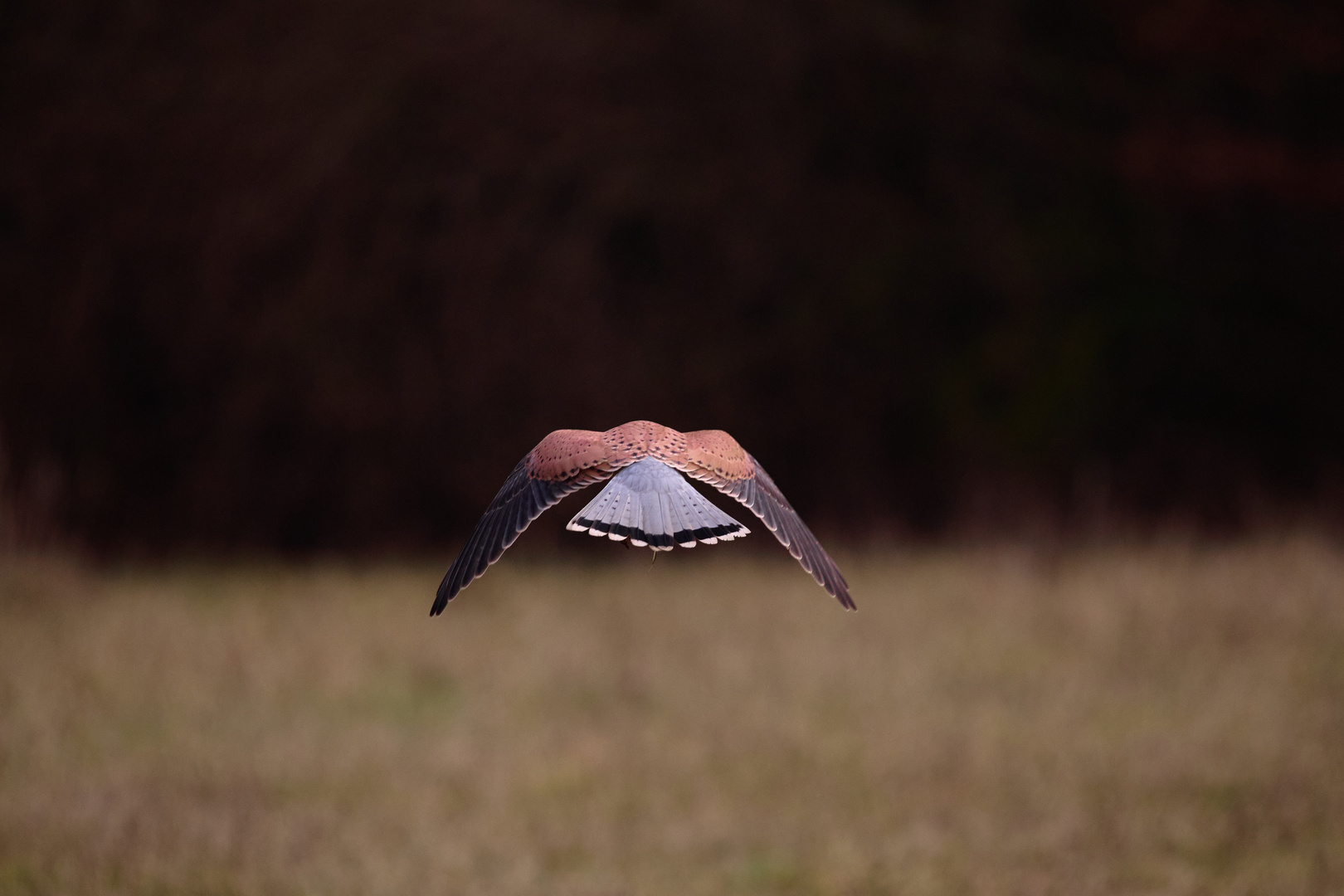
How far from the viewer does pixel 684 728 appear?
8.09 m

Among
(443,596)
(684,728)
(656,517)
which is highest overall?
(656,517)

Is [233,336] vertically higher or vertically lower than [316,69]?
lower

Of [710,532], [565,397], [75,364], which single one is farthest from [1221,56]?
[710,532]

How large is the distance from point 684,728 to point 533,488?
6.88 m

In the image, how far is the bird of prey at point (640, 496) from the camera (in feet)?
4.50

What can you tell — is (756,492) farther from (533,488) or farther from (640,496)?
(533,488)

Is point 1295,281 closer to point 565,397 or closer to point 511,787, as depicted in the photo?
point 565,397

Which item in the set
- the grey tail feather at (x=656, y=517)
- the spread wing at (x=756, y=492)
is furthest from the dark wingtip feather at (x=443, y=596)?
the spread wing at (x=756, y=492)

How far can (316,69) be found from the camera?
465 inches

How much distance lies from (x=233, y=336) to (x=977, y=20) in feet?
29.7

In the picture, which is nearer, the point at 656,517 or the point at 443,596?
the point at 443,596

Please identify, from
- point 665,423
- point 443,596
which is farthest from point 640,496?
point 665,423

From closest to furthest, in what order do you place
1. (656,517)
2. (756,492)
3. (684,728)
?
(656,517), (756,492), (684,728)

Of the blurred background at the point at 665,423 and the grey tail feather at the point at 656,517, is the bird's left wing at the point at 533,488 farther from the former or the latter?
the blurred background at the point at 665,423
